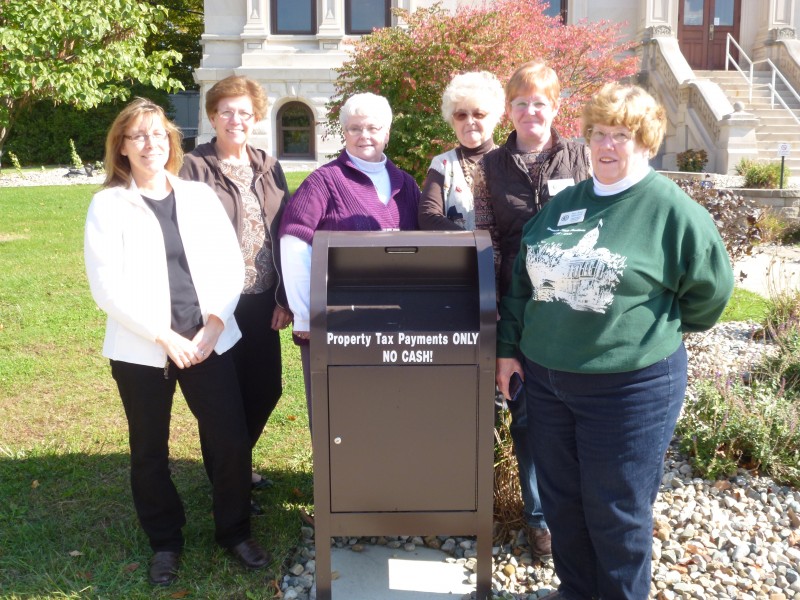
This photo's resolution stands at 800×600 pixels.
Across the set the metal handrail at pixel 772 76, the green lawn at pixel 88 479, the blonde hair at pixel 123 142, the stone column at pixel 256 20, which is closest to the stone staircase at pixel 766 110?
the metal handrail at pixel 772 76

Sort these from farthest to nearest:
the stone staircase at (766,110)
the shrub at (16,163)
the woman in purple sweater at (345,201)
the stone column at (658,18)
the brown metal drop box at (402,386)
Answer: the stone column at (658,18), the shrub at (16,163), the stone staircase at (766,110), the woman in purple sweater at (345,201), the brown metal drop box at (402,386)

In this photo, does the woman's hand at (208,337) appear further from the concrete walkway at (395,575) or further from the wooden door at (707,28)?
the wooden door at (707,28)

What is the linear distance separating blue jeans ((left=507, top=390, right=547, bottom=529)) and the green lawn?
1.10m

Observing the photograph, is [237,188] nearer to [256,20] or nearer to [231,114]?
[231,114]

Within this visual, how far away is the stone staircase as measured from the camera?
15617 millimetres

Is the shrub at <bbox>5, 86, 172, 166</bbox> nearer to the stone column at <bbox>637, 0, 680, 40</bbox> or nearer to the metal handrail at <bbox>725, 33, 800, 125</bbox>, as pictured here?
the stone column at <bbox>637, 0, 680, 40</bbox>

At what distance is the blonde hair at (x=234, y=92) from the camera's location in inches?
136

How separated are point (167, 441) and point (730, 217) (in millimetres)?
5682

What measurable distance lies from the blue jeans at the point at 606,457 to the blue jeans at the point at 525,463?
306 mm

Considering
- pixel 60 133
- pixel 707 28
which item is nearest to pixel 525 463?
pixel 707 28

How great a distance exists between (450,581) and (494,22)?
6763 millimetres

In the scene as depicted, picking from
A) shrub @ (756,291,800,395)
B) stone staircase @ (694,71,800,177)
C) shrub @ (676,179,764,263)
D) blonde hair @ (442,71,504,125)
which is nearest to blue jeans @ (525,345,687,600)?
blonde hair @ (442,71,504,125)

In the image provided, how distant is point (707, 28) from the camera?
800 inches

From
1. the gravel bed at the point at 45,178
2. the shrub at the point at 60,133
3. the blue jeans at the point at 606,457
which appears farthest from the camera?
the shrub at the point at 60,133
